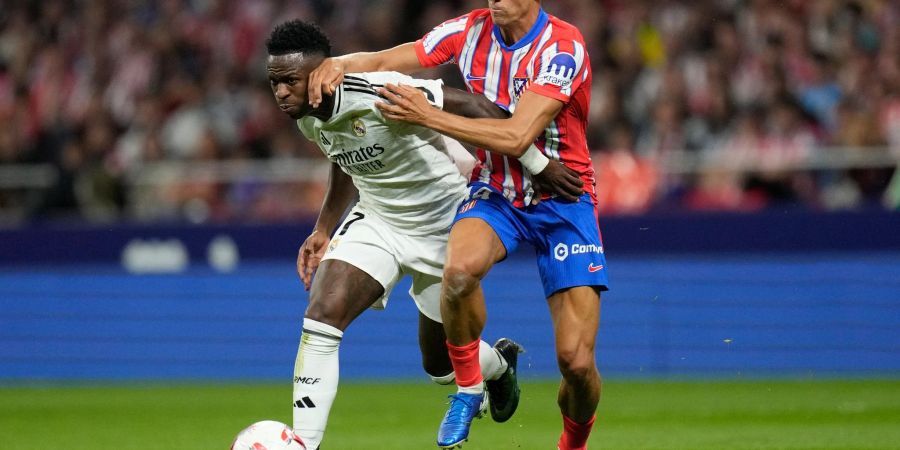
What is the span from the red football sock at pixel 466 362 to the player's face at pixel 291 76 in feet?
4.84

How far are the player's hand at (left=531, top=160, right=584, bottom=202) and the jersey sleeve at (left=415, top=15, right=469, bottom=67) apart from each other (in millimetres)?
895

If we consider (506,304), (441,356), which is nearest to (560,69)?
(441,356)

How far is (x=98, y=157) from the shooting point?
15.7m

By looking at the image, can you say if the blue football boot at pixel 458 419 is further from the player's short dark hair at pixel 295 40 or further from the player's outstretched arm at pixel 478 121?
the player's short dark hair at pixel 295 40

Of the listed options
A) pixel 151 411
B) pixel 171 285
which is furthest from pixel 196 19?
pixel 151 411

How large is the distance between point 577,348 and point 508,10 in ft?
5.69

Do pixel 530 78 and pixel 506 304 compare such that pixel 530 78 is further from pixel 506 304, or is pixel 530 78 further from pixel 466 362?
pixel 506 304

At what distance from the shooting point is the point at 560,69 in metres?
6.98

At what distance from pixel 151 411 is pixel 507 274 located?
4061 millimetres

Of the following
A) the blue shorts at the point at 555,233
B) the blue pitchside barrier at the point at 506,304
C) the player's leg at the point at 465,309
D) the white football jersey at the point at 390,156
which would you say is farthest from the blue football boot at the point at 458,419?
the blue pitchside barrier at the point at 506,304

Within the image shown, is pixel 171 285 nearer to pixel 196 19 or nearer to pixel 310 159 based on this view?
pixel 310 159

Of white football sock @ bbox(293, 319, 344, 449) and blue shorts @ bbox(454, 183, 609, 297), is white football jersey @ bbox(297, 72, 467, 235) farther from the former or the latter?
white football sock @ bbox(293, 319, 344, 449)

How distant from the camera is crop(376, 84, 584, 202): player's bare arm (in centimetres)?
675

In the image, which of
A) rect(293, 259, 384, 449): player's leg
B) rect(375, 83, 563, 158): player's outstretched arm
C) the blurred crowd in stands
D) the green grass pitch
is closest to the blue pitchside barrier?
the blurred crowd in stands
